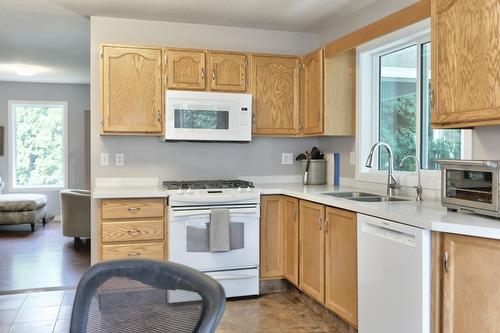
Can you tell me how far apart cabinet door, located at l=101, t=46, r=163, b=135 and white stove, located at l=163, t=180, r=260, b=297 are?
0.58m

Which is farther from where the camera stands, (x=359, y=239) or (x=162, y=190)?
(x=162, y=190)

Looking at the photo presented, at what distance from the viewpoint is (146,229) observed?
3.41 meters

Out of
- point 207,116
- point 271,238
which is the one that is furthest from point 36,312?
point 207,116

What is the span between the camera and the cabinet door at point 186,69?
374 cm

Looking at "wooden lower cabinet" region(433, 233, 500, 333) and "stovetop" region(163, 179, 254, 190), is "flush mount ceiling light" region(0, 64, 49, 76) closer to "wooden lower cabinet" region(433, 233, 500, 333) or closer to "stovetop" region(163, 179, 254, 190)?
"stovetop" region(163, 179, 254, 190)

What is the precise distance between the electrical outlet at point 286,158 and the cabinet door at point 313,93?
409 mm

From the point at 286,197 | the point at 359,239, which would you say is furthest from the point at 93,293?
the point at 286,197

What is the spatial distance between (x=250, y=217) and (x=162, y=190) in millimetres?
717

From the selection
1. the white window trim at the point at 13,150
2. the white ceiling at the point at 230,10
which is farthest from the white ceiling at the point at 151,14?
the white window trim at the point at 13,150

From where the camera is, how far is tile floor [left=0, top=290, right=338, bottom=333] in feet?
9.93

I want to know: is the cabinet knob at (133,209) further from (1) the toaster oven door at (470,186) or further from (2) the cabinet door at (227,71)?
(1) the toaster oven door at (470,186)

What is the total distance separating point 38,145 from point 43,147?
0.29ft

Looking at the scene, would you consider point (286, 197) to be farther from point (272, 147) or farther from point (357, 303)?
point (357, 303)

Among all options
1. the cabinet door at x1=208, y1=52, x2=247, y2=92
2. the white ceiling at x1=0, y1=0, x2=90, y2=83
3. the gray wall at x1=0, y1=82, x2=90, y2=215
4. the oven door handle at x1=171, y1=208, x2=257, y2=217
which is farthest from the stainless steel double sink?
the gray wall at x1=0, y1=82, x2=90, y2=215
